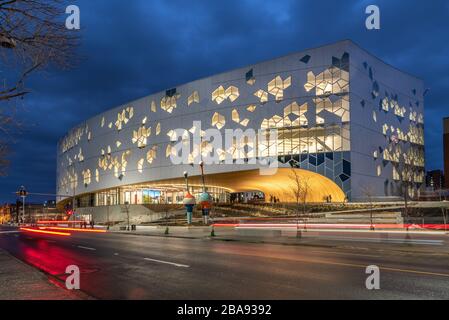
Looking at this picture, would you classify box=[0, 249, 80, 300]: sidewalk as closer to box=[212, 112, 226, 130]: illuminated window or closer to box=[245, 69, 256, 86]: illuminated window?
box=[245, 69, 256, 86]: illuminated window

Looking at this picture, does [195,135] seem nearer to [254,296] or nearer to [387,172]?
[387,172]

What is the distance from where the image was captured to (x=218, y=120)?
74.0 metres

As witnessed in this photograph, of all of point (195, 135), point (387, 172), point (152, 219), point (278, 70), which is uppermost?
point (278, 70)

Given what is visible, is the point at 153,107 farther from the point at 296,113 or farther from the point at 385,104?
the point at 385,104

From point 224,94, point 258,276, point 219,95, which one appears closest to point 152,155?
point 219,95

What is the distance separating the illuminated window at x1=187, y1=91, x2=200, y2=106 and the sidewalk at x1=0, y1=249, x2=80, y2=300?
65002 mm

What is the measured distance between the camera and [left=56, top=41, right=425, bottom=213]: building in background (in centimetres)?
6341

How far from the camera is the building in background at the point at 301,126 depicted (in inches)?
2496

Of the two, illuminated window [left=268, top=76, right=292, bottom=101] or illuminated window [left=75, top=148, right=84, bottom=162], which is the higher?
illuminated window [left=268, top=76, right=292, bottom=101]

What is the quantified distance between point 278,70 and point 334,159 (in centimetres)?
1637

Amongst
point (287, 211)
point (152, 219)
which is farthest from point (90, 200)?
point (287, 211)

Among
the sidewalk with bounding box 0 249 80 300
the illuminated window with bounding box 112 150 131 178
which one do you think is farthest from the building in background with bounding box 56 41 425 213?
the sidewalk with bounding box 0 249 80 300

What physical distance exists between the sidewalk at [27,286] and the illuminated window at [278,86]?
56.9 metres

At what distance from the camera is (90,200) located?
116 meters
